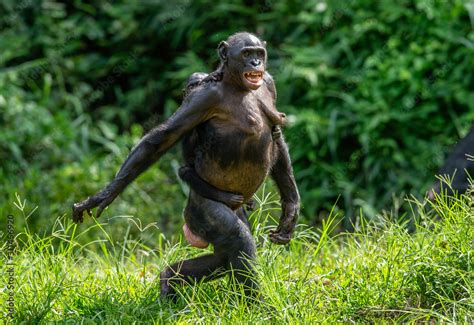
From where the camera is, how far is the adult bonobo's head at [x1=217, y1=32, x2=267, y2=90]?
15.4ft

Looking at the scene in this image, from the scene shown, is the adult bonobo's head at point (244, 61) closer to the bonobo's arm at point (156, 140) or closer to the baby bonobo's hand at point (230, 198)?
the bonobo's arm at point (156, 140)

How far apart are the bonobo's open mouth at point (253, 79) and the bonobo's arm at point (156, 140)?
0.61ft

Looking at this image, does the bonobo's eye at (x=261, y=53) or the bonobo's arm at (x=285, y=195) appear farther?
the bonobo's arm at (x=285, y=195)

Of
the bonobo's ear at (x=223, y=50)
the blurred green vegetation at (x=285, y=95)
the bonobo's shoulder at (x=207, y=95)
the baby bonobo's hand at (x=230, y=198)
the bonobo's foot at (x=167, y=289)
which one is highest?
the bonobo's ear at (x=223, y=50)

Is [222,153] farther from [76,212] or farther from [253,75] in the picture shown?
[76,212]

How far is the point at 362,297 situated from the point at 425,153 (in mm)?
4244

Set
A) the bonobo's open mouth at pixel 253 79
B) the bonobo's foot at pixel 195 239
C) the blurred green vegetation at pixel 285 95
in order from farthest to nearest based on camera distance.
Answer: the blurred green vegetation at pixel 285 95
the bonobo's foot at pixel 195 239
the bonobo's open mouth at pixel 253 79

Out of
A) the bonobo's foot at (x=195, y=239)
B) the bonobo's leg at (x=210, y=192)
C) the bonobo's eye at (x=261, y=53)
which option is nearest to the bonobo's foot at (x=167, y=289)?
the bonobo's foot at (x=195, y=239)

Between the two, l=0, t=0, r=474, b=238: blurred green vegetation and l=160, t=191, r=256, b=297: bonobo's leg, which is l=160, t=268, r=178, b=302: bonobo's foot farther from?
l=0, t=0, r=474, b=238: blurred green vegetation

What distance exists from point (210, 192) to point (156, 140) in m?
0.43

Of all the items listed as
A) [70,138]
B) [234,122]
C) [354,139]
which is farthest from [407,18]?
[234,122]

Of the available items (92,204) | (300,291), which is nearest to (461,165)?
(300,291)

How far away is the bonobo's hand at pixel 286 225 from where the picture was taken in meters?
5.11

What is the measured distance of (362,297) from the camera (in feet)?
16.0
